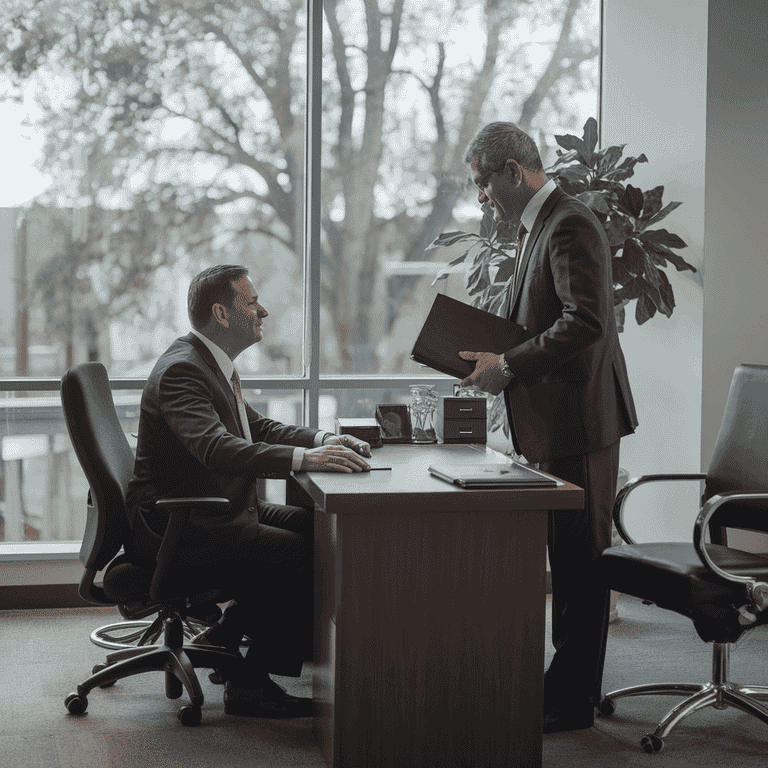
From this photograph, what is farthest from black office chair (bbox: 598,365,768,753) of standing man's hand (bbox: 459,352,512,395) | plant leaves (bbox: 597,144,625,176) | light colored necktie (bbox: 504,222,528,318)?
plant leaves (bbox: 597,144,625,176)

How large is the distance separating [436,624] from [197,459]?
941 millimetres

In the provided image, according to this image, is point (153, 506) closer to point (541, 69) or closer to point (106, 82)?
point (106, 82)

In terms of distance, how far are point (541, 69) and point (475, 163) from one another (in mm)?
2184

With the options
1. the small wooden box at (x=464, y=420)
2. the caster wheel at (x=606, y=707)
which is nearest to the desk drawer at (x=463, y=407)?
the small wooden box at (x=464, y=420)

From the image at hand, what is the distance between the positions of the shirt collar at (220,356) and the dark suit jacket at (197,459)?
0.02 metres

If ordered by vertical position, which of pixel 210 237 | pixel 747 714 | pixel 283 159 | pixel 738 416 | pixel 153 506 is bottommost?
pixel 747 714

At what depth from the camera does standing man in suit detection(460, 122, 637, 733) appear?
257cm

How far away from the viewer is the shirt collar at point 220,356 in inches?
115

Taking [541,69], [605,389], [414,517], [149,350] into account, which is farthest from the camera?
[541,69]

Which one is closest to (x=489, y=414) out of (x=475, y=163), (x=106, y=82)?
(x=475, y=163)

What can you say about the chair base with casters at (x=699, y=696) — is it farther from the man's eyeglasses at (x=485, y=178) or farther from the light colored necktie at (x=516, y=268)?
the man's eyeglasses at (x=485, y=178)

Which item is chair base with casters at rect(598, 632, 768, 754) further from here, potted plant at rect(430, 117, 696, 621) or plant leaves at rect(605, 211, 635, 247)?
plant leaves at rect(605, 211, 635, 247)

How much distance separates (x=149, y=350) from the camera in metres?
4.27

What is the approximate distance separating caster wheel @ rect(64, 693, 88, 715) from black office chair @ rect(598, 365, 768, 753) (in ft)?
5.44
